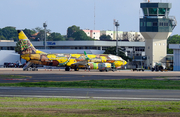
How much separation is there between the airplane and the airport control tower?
25.5m

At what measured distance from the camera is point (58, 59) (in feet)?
224

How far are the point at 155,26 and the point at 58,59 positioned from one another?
3912 centimetres

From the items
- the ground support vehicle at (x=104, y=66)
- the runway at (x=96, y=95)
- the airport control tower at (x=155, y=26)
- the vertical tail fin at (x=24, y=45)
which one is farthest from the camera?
the airport control tower at (x=155, y=26)

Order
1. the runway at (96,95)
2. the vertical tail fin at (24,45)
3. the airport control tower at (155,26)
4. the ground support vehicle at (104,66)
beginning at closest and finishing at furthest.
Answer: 1. the runway at (96,95)
2. the vertical tail fin at (24,45)
3. the ground support vehicle at (104,66)
4. the airport control tower at (155,26)

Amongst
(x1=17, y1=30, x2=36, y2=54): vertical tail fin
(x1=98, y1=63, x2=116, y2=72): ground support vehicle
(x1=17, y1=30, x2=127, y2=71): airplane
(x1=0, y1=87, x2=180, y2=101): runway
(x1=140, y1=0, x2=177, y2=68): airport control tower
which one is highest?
(x1=140, y1=0, x2=177, y2=68): airport control tower

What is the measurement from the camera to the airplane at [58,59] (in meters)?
66.4

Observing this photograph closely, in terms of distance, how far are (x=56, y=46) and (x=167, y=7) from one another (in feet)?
183

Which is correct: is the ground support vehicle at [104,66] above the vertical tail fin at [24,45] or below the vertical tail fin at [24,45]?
below

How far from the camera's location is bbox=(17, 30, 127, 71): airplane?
6644cm

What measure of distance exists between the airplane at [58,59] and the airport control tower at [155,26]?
25.5m

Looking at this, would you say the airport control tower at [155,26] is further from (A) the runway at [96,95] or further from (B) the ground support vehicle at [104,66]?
(A) the runway at [96,95]

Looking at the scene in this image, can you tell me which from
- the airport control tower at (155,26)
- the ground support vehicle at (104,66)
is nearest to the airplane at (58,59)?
the ground support vehicle at (104,66)

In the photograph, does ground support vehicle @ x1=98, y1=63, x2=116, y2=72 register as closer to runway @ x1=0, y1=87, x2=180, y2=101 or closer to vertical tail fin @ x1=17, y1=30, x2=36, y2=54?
vertical tail fin @ x1=17, y1=30, x2=36, y2=54

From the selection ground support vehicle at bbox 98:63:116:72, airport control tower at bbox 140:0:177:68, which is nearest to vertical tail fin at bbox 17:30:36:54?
ground support vehicle at bbox 98:63:116:72
